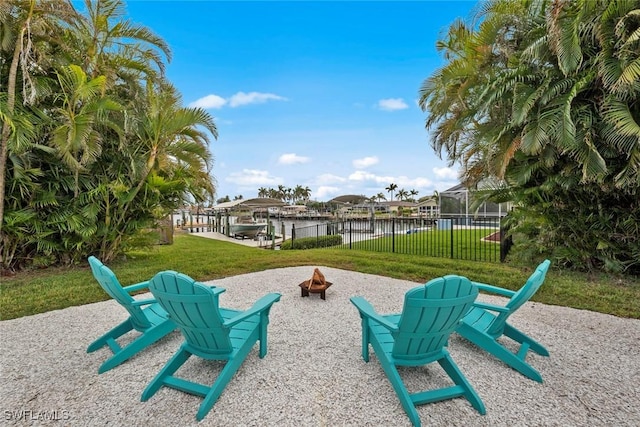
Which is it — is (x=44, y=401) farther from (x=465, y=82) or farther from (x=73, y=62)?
(x=465, y=82)

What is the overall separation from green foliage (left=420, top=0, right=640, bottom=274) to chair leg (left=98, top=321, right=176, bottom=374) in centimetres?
620

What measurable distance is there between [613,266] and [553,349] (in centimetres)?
392

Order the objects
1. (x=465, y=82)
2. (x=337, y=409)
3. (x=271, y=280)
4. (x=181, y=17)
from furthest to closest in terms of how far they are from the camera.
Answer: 1. (x=181, y=17)
2. (x=465, y=82)
3. (x=271, y=280)
4. (x=337, y=409)

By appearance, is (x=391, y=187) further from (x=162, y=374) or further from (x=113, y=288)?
(x=162, y=374)

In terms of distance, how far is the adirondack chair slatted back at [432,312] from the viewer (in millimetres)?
2137

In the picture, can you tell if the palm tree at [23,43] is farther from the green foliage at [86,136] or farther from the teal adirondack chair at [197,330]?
the teal adirondack chair at [197,330]

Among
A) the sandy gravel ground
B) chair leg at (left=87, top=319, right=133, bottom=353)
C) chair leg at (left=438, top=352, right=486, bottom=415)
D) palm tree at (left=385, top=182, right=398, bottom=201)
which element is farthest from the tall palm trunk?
palm tree at (left=385, top=182, right=398, bottom=201)

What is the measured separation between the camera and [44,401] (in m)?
2.37

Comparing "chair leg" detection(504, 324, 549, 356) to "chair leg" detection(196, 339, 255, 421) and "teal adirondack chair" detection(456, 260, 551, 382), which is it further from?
"chair leg" detection(196, 339, 255, 421)

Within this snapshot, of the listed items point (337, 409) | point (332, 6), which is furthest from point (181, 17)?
point (337, 409)

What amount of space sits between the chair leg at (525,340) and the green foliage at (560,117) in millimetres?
3531

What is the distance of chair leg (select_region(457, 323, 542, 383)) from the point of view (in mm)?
2699

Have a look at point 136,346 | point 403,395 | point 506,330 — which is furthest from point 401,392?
point 136,346

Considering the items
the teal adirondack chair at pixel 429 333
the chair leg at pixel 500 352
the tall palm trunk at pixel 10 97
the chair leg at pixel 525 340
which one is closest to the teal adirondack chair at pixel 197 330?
the teal adirondack chair at pixel 429 333
